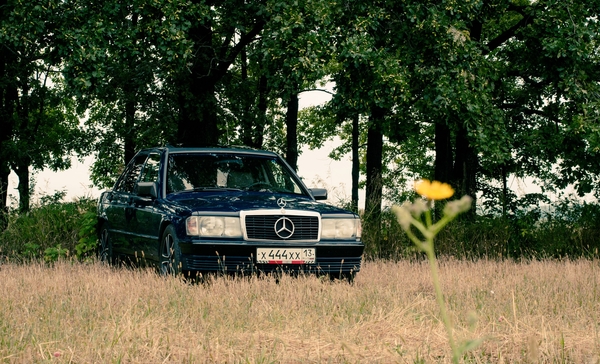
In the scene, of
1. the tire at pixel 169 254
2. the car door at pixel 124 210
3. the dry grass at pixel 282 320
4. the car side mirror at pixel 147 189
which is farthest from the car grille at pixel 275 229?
the car door at pixel 124 210

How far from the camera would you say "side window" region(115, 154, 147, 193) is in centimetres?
1103

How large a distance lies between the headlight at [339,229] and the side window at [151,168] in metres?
2.39

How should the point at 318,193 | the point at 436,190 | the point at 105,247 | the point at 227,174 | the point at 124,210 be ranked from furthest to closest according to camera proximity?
1. the point at 105,247
2. the point at 124,210
3. the point at 318,193
4. the point at 227,174
5. the point at 436,190

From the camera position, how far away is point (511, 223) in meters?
15.2

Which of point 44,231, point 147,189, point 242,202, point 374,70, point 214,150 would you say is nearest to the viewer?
point 242,202

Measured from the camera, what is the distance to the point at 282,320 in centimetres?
628

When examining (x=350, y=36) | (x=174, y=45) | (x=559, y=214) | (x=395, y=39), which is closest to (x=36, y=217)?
(x=174, y=45)

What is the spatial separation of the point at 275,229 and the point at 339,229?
800 millimetres

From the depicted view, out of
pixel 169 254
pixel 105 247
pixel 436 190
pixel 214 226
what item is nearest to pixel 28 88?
pixel 105 247

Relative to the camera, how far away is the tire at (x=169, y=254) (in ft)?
28.0

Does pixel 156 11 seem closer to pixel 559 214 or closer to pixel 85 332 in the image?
pixel 559 214

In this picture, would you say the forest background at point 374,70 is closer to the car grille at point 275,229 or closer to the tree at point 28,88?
the tree at point 28,88

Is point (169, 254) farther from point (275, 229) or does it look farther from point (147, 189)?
point (275, 229)

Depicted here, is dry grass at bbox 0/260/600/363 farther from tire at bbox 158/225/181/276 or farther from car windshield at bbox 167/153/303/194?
car windshield at bbox 167/153/303/194
